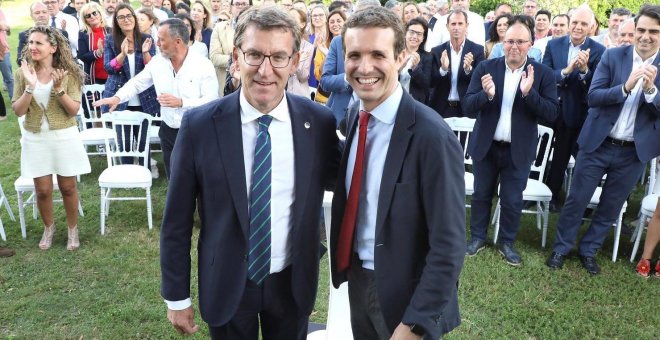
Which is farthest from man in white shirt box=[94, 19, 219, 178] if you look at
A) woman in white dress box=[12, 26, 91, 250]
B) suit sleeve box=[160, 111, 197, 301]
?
suit sleeve box=[160, 111, 197, 301]

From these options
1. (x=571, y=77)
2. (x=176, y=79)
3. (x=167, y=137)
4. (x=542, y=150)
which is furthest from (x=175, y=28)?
(x=571, y=77)

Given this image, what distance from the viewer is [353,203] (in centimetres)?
212

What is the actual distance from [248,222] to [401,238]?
594 mm

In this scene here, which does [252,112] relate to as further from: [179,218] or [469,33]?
[469,33]

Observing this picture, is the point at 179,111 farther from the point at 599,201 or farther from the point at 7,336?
the point at 599,201

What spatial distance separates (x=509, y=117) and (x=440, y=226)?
318 centimetres

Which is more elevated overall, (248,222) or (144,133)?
(248,222)

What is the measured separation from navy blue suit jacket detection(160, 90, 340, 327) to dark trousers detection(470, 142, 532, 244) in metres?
2.97

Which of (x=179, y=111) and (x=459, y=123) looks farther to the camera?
(x=459, y=123)

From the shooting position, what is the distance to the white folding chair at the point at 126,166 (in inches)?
213

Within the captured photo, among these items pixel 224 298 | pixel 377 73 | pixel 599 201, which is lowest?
pixel 599 201

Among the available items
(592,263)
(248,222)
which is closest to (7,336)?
(248,222)

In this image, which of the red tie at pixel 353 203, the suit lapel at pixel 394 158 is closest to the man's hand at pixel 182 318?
the red tie at pixel 353 203

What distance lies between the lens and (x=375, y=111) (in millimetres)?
2053
